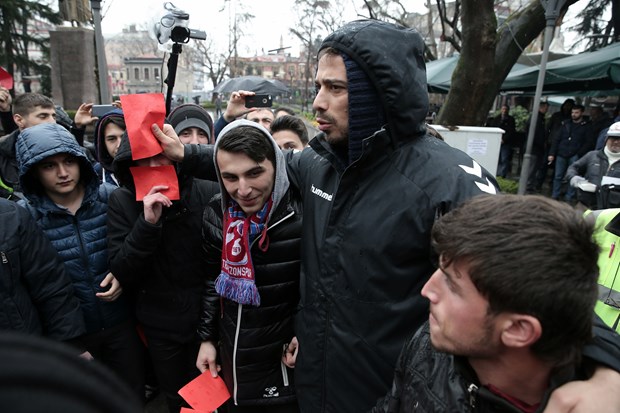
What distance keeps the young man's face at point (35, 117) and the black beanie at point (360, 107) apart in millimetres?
3780

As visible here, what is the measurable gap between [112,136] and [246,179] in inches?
68.5

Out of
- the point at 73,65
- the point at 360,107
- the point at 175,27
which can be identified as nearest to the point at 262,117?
the point at 175,27

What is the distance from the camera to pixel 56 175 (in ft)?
7.27

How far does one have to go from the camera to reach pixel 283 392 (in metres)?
2.00

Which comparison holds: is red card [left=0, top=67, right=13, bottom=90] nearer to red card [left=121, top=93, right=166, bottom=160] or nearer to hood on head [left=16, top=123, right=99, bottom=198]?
hood on head [left=16, top=123, right=99, bottom=198]

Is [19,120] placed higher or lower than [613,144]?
higher

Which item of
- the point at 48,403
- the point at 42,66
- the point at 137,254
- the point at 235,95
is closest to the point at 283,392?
the point at 137,254

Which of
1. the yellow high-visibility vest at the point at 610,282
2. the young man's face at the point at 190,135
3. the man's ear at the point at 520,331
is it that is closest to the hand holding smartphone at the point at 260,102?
the young man's face at the point at 190,135

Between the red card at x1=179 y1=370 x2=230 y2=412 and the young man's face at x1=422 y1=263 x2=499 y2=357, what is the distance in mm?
1342

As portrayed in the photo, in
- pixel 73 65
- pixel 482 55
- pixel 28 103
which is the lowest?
pixel 28 103

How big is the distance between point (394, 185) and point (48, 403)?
1.27 m

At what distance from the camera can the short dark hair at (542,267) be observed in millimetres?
896

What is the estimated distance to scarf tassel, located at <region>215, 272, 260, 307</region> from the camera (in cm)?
186

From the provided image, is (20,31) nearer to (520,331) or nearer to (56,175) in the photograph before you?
(56,175)
